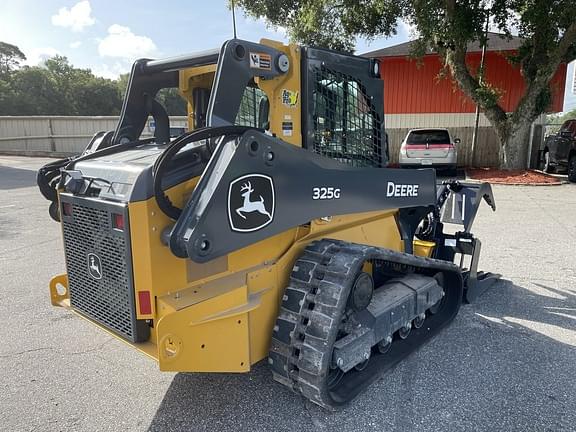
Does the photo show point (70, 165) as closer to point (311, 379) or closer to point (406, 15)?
point (311, 379)

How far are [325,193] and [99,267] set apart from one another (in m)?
1.50

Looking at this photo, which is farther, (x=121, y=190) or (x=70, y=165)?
(x=70, y=165)

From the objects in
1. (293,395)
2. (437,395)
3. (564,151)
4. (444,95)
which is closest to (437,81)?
(444,95)

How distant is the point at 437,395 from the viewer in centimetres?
316

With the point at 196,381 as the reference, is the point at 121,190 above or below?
above

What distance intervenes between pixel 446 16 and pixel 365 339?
12770mm

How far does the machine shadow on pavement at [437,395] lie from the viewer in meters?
2.88

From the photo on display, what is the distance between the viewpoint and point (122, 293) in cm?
274

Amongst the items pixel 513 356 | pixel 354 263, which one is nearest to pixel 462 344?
pixel 513 356

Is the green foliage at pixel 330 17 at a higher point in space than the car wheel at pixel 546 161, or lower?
higher

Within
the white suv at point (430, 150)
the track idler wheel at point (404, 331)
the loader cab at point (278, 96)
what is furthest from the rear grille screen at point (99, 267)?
the white suv at point (430, 150)

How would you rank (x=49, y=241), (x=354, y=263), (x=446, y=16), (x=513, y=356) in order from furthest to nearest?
1. (x=446, y=16)
2. (x=49, y=241)
3. (x=513, y=356)
4. (x=354, y=263)

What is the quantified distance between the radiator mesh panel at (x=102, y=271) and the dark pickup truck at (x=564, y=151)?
49.0 ft

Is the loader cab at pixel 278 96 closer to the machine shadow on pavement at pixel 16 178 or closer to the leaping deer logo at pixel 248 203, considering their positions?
the leaping deer logo at pixel 248 203
